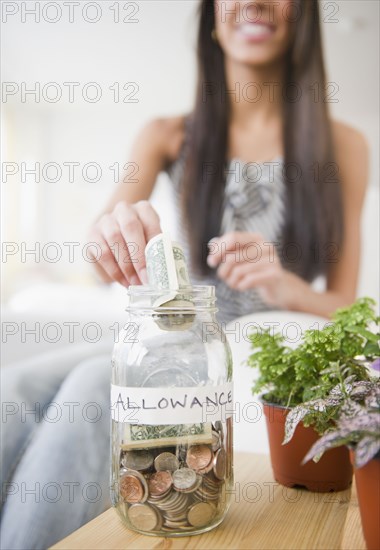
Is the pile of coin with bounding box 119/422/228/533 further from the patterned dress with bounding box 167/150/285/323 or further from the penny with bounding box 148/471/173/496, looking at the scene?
the patterned dress with bounding box 167/150/285/323

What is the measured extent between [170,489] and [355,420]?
23 centimetres

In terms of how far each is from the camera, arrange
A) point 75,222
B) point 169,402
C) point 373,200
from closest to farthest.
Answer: point 169,402 → point 373,200 → point 75,222

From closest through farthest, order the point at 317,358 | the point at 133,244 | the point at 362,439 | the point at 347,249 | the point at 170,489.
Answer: the point at 362,439 → the point at 170,489 → the point at 317,358 → the point at 133,244 → the point at 347,249

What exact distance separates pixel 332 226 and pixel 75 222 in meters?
0.49

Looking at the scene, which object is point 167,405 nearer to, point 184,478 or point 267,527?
point 184,478

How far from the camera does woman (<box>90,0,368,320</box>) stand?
1068mm

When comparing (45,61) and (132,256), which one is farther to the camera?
(45,61)

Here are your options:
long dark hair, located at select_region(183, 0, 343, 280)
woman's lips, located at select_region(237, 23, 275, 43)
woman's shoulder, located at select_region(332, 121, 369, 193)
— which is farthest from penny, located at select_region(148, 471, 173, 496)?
woman's lips, located at select_region(237, 23, 275, 43)

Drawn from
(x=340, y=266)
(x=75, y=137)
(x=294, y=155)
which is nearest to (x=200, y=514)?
(x=340, y=266)

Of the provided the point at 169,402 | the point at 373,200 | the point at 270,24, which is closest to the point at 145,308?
the point at 169,402

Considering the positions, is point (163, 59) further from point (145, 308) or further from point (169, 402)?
point (169, 402)

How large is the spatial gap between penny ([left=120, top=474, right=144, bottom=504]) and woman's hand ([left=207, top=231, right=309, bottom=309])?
0.50 m

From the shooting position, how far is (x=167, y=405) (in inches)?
26.4

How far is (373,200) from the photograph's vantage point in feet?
3.44
